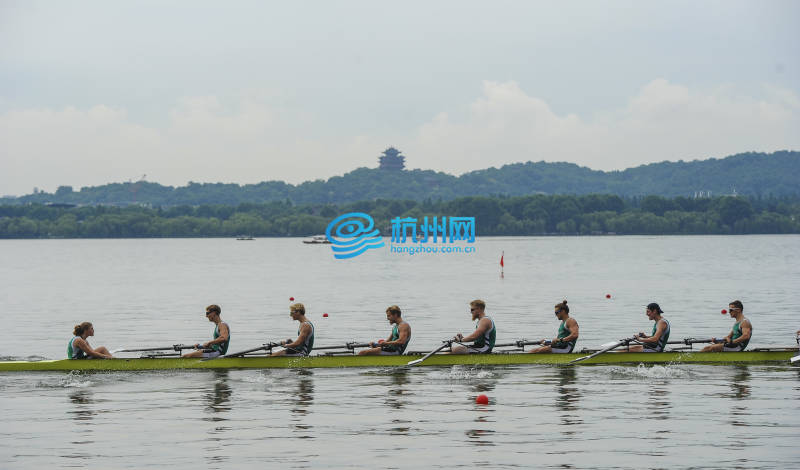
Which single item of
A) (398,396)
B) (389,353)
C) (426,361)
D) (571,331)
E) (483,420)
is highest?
(571,331)

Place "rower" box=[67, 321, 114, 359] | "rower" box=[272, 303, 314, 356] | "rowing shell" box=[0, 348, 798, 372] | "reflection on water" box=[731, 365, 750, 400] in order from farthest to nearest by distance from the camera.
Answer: "rowing shell" box=[0, 348, 798, 372] → "rower" box=[272, 303, 314, 356] → "rower" box=[67, 321, 114, 359] → "reflection on water" box=[731, 365, 750, 400]

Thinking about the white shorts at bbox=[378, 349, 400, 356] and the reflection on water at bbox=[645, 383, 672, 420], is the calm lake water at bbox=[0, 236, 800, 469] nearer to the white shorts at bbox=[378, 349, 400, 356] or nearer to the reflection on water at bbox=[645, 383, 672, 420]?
the reflection on water at bbox=[645, 383, 672, 420]

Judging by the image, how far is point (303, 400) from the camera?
939 inches

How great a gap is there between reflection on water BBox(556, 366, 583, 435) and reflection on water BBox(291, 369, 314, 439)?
5.13 meters

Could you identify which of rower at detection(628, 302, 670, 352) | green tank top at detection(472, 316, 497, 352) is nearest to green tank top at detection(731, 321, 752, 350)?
rower at detection(628, 302, 670, 352)

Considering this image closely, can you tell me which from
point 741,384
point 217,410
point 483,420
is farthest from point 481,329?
point 217,410

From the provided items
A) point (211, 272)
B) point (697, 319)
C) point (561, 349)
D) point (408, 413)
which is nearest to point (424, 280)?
point (211, 272)

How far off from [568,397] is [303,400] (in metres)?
6.05

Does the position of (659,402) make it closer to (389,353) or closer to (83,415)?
(389,353)

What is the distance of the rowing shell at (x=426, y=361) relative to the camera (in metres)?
27.7

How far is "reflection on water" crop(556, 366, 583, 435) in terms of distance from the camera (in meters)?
21.0

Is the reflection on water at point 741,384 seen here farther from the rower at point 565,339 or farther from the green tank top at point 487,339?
the green tank top at point 487,339

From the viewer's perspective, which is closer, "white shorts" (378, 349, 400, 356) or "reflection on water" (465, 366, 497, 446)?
"reflection on water" (465, 366, 497, 446)

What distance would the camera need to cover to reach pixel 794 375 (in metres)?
26.3
